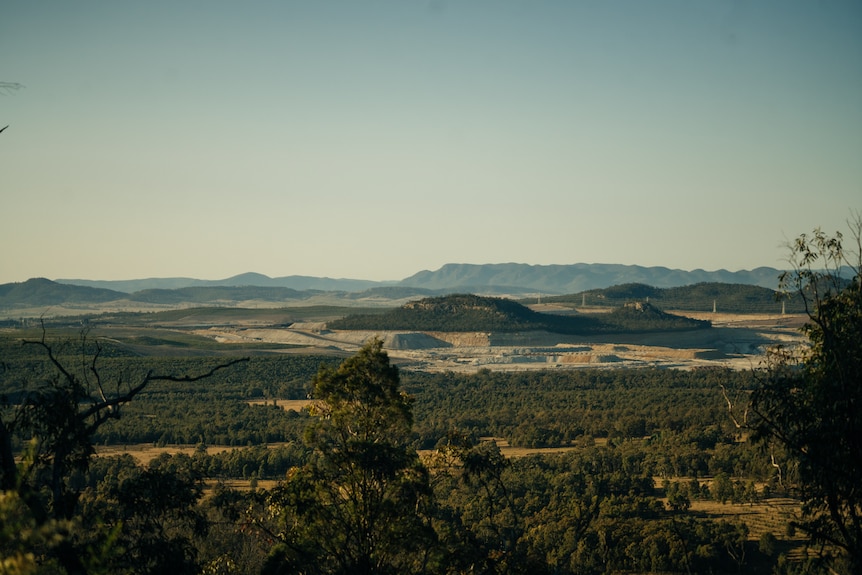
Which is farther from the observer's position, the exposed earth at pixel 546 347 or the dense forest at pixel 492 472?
the exposed earth at pixel 546 347

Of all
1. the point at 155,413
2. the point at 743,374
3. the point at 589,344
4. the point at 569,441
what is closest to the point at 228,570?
the point at 569,441

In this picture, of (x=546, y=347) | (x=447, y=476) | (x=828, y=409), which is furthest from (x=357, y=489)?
(x=546, y=347)

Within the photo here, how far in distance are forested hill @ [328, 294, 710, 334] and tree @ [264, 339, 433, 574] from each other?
11961 cm

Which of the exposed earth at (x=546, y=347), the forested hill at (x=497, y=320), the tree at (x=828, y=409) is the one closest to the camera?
the tree at (x=828, y=409)

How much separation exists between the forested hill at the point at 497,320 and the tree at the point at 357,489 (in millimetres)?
119610

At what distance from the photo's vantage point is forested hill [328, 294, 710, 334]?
458 feet

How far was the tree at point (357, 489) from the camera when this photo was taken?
1519 centimetres

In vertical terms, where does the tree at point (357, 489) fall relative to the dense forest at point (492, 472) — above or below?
above

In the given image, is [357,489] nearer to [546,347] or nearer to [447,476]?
[447,476]

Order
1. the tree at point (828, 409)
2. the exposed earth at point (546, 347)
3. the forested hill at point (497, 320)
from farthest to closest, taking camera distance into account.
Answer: the forested hill at point (497, 320) → the exposed earth at point (546, 347) → the tree at point (828, 409)

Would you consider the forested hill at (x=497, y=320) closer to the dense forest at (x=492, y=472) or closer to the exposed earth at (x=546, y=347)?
the exposed earth at (x=546, y=347)

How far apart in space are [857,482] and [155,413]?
63557 millimetres

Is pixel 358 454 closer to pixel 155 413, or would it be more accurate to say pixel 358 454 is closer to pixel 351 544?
pixel 351 544

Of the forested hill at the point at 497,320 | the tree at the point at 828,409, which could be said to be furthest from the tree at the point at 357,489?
the forested hill at the point at 497,320
